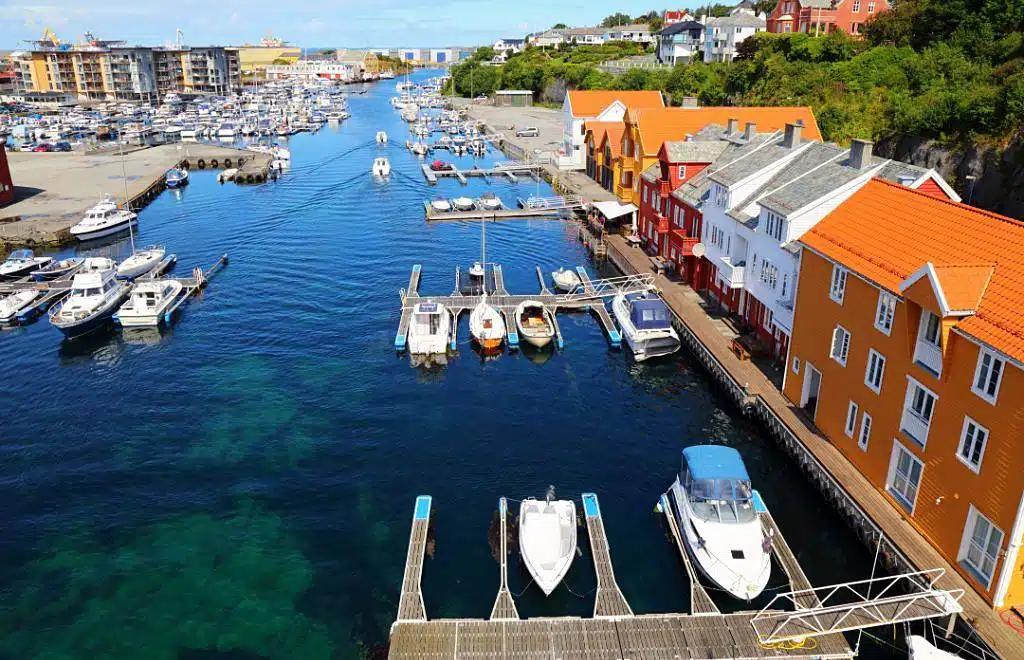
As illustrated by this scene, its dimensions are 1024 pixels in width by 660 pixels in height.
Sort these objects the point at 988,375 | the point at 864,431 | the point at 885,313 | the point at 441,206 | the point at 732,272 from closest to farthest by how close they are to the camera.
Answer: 1. the point at 988,375
2. the point at 885,313
3. the point at 864,431
4. the point at 732,272
5. the point at 441,206

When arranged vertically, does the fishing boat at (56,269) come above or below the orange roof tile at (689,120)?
below

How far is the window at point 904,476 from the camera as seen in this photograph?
28564mm

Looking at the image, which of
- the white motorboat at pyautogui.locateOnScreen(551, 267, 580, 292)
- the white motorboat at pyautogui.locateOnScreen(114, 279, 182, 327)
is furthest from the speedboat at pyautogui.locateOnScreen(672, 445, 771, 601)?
the white motorboat at pyautogui.locateOnScreen(114, 279, 182, 327)

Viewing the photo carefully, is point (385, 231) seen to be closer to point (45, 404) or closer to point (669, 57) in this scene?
point (45, 404)

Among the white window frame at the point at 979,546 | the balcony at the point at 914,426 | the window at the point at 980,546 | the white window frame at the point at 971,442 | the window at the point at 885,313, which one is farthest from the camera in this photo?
the window at the point at 885,313

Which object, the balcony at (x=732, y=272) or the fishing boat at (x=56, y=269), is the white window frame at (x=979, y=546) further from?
the fishing boat at (x=56, y=269)

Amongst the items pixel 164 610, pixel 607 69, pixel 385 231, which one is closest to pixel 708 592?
pixel 164 610

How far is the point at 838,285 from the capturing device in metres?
33.8

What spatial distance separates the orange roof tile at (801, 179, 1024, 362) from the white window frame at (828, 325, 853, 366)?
10.4ft

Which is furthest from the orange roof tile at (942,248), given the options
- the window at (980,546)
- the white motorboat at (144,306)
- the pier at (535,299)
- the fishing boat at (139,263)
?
the fishing boat at (139,263)

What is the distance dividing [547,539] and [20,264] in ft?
197

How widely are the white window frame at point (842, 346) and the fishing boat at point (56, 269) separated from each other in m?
64.0

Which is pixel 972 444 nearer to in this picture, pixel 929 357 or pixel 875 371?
pixel 929 357

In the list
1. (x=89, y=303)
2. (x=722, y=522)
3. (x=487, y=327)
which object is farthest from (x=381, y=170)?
(x=722, y=522)
